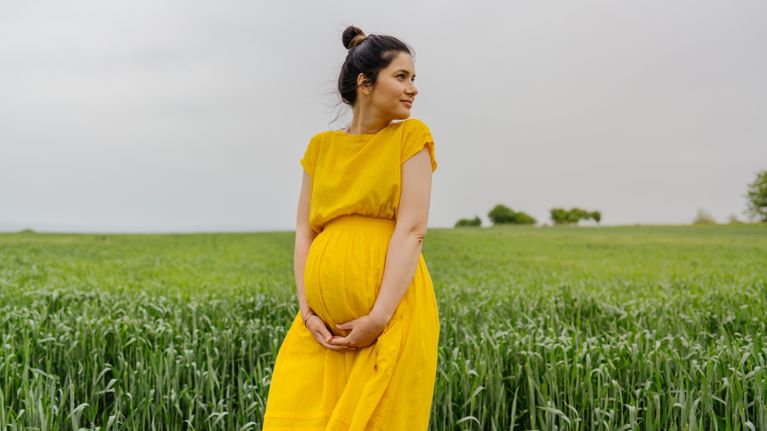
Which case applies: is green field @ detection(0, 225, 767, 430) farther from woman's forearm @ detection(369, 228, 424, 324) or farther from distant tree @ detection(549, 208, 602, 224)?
distant tree @ detection(549, 208, 602, 224)

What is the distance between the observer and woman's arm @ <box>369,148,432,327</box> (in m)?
2.13

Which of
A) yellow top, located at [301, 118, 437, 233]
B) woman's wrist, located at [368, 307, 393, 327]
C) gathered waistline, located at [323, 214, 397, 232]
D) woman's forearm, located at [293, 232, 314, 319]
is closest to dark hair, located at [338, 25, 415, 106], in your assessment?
yellow top, located at [301, 118, 437, 233]

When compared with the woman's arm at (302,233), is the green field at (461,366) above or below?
below

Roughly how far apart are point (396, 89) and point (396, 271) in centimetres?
70

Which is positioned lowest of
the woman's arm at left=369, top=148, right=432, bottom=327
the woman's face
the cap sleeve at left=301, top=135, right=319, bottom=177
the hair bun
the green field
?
the green field

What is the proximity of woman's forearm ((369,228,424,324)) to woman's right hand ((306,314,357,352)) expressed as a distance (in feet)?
0.76

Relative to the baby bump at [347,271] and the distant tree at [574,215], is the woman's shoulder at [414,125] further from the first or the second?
the distant tree at [574,215]

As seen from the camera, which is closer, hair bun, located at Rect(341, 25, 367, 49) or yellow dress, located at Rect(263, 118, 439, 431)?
yellow dress, located at Rect(263, 118, 439, 431)

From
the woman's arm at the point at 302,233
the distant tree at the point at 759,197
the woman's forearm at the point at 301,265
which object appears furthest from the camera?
the distant tree at the point at 759,197

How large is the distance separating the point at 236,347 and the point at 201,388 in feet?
3.55

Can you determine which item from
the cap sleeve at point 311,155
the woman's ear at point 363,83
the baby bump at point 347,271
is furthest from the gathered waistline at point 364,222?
the woman's ear at point 363,83

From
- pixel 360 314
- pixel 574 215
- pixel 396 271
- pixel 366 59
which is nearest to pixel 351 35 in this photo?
pixel 366 59

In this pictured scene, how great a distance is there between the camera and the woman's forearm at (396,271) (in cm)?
212

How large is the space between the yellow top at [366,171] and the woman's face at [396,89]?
7 cm
